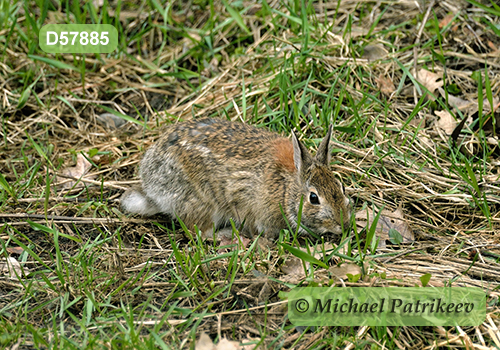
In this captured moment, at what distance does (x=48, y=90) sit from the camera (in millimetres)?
6805

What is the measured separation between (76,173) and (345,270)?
3110 millimetres

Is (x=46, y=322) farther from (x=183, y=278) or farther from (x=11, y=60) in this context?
(x=11, y=60)

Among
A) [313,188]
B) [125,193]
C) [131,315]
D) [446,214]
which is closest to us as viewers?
[131,315]

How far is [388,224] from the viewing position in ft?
15.9

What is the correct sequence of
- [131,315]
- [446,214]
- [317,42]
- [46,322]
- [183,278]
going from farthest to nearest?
[317,42]
[446,214]
[183,278]
[46,322]
[131,315]

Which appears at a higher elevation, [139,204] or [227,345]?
[227,345]

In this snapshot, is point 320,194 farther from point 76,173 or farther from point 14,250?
point 76,173

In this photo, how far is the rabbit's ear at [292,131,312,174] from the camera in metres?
4.61

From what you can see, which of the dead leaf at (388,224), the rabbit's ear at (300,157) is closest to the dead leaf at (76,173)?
the rabbit's ear at (300,157)

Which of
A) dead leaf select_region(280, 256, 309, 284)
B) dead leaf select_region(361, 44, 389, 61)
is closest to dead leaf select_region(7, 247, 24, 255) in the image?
dead leaf select_region(280, 256, 309, 284)

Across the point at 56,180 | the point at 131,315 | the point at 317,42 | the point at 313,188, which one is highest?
the point at 317,42

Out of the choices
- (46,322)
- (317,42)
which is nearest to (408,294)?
(46,322)

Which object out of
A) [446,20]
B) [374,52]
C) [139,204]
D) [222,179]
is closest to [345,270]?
[222,179]

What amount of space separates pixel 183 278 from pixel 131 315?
2.11 feet
